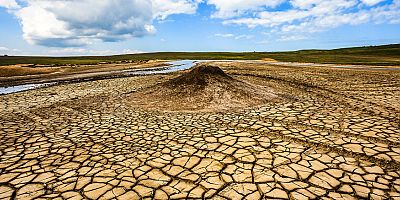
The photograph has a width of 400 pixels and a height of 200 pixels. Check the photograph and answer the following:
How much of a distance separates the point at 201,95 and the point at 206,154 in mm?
5487

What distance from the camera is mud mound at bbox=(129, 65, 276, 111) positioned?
934cm

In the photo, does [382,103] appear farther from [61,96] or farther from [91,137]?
[61,96]

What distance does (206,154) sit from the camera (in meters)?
4.89

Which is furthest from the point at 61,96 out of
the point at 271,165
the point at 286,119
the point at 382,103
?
the point at 382,103

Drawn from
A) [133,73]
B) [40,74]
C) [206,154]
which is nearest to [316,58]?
[133,73]

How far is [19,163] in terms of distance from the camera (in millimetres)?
4766

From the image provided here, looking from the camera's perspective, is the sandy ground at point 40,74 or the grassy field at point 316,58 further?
the grassy field at point 316,58

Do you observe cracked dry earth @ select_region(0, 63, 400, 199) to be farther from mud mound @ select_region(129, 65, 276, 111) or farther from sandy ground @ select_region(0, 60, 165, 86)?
sandy ground @ select_region(0, 60, 165, 86)

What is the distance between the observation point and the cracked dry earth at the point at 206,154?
12.1ft

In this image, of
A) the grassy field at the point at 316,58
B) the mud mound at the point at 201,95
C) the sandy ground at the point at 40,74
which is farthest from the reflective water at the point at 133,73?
the grassy field at the point at 316,58

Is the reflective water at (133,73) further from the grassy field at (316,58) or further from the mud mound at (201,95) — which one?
the grassy field at (316,58)

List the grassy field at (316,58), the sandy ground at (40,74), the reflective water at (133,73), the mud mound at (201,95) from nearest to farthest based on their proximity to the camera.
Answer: the mud mound at (201,95) < the reflective water at (133,73) < the sandy ground at (40,74) < the grassy field at (316,58)

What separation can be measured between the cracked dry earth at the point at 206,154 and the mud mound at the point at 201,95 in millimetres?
985

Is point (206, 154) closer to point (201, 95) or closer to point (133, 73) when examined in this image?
Answer: point (201, 95)
